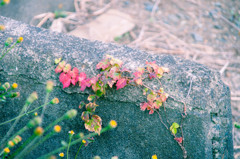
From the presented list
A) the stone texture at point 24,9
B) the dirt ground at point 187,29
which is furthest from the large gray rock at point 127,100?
the dirt ground at point 187,29

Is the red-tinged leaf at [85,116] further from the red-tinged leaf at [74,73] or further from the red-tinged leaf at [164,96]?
the red-tinged leaf at [164,96]

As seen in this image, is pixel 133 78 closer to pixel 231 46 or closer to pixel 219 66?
pixel 219 66

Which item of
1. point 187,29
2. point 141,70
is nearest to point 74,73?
point 141,70

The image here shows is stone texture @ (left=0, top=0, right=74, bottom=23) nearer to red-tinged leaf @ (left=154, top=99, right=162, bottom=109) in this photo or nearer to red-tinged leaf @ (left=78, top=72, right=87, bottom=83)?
Result: red-tinged leaf @ (left=78, top=72, right=87, bottom=83)

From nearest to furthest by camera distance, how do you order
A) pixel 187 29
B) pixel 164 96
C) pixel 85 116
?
1. pixel 164 96
2. pixel 85 116
3. pixel 187 29

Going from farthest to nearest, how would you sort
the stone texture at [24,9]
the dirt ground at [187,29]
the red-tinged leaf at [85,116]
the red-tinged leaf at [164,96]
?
the dirt ground at [187,29] → the stone texture at [24,9] → the red-tinged leaf at [85,116] → the red-tinged leaf at [164,96]

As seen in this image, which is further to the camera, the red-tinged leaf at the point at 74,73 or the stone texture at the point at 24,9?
the stone texture at the point at 24,9

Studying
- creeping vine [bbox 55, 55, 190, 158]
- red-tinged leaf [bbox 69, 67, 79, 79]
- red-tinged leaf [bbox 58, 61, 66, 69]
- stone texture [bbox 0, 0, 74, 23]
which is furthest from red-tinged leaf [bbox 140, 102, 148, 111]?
stone texture [bbox 0, 0, 74, 23]

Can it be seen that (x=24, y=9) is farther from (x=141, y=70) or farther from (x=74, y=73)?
(x=141, y=70)
